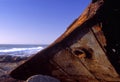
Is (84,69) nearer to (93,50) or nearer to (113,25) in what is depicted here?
(93,50)

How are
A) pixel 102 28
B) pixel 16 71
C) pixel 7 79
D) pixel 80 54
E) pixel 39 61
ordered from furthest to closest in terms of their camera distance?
1. pixel 7 79
2. pixel 16 71
3. pixel 39 61
4. pixel 80 54
5. pixel 102 28

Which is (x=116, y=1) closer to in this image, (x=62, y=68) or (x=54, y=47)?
(x=54, y=47)

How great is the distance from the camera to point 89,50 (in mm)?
2688

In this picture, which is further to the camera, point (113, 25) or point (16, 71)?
point (16, 71)

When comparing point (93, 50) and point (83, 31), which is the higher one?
point (83, 31)

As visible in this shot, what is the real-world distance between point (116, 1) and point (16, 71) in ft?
6.28

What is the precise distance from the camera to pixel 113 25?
2.57m

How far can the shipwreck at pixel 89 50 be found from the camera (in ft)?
8.03

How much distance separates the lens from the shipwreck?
245cm

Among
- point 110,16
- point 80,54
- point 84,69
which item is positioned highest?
point 110,16

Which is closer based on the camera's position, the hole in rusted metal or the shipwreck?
the shipwreck

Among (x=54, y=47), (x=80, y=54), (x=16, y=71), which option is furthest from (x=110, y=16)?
(x=16, y=71)

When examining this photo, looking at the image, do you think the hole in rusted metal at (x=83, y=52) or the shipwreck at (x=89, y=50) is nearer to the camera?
the shipwreck at (x=89, y=50)

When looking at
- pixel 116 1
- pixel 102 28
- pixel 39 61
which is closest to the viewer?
pixel 102 28
